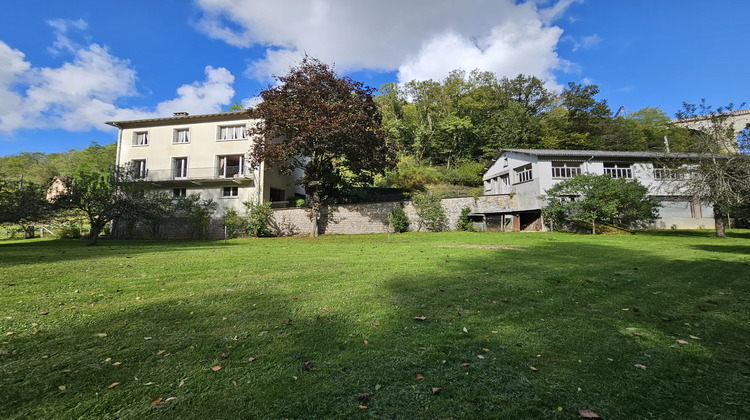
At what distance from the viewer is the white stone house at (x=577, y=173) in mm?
23016

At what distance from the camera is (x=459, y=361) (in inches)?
107

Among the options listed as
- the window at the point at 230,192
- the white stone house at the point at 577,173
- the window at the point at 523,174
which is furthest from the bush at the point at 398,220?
the window at the point at 230,192

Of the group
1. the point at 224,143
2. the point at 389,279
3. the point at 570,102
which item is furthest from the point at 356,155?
the point at 570,102

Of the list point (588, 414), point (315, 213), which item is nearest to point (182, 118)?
point (315, 213)

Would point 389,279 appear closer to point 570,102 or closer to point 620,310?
point 620,310

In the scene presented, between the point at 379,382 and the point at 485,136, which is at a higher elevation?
the point at 485,136

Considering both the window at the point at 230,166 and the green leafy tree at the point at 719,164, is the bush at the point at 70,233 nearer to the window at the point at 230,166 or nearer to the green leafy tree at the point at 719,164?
the window at the point at 230,166

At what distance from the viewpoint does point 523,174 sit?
1003 inches

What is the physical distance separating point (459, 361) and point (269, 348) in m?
1.74

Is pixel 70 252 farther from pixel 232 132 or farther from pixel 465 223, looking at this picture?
pixel 465 223

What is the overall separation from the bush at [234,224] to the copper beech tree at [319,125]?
171 inches

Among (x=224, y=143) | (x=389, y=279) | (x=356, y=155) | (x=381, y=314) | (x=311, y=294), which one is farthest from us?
(x=224, y=143)

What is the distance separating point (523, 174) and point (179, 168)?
2874 cm

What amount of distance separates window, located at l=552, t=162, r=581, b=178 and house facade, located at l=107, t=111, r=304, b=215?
22294 millimetres
